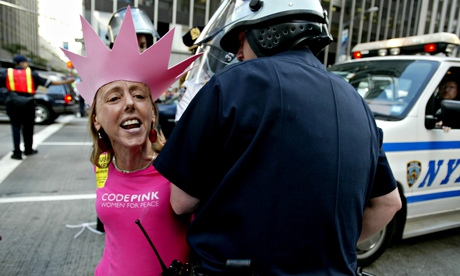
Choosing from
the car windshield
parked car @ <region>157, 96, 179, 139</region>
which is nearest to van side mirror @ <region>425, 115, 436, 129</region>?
the car windshield

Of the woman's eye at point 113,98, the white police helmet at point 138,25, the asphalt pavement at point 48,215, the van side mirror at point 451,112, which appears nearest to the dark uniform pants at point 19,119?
the asphalt pavement at point 48,215

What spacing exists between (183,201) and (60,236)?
125 inches

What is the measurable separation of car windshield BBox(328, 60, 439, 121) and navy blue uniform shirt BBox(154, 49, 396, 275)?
→ 2.50 metres

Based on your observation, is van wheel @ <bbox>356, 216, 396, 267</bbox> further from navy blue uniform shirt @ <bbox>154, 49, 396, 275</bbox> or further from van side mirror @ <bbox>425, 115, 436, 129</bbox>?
navy blue uniform shirt @ <bbox>154, 49, 396, 275</bbox>

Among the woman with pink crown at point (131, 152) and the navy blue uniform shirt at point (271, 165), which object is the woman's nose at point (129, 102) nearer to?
the woman with pink crown at point (131, 152)

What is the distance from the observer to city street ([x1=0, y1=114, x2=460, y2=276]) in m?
3.23

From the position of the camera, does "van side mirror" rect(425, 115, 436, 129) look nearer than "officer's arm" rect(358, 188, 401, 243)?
No

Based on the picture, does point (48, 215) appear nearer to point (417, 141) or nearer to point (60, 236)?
point (60, 236)

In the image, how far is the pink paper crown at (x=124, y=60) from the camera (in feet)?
4.76

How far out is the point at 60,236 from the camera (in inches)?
148

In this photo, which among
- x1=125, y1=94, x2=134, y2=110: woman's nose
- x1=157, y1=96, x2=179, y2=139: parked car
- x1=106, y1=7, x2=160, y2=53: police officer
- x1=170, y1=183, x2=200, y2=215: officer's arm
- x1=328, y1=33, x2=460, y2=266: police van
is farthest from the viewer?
x1=157, y1=96, x2=179, y2=139: parked car

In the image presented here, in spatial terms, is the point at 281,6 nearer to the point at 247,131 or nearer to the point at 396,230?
the point at 247,131

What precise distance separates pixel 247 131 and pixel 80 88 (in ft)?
3.66

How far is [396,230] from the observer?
328 centimetres
